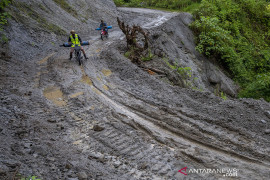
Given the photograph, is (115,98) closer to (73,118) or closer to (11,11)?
(73,118)

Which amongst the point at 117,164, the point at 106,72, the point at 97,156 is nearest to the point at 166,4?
the point at 106,72

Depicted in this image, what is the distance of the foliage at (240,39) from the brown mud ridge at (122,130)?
290 inches

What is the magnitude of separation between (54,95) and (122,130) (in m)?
3.28

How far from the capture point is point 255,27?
73.2 feet

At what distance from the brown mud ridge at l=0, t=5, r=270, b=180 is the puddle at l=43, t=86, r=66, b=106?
0.03m

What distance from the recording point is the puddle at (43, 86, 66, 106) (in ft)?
23.6

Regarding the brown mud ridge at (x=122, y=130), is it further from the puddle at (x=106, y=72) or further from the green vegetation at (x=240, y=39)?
the green vegetation at (x=240, y=39)

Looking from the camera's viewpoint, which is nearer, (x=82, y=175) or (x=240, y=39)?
(x=82, y=175)

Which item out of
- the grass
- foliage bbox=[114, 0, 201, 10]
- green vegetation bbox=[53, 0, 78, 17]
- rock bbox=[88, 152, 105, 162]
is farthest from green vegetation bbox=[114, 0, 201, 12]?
rock bbox=[88, 152, 105, 162]

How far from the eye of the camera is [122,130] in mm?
5742

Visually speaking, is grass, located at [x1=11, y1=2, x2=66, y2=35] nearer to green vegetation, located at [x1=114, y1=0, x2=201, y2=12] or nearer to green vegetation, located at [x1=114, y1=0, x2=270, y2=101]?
green vegetation, located at [x1=114, y1=0, x2=270, y2=101]

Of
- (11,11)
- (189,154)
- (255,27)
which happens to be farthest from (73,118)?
(255,27)

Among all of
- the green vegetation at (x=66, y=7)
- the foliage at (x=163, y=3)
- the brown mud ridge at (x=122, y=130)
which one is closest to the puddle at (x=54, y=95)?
the brown mud ridge at (x=122, y=130)

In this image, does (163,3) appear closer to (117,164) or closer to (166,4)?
(166,4)
